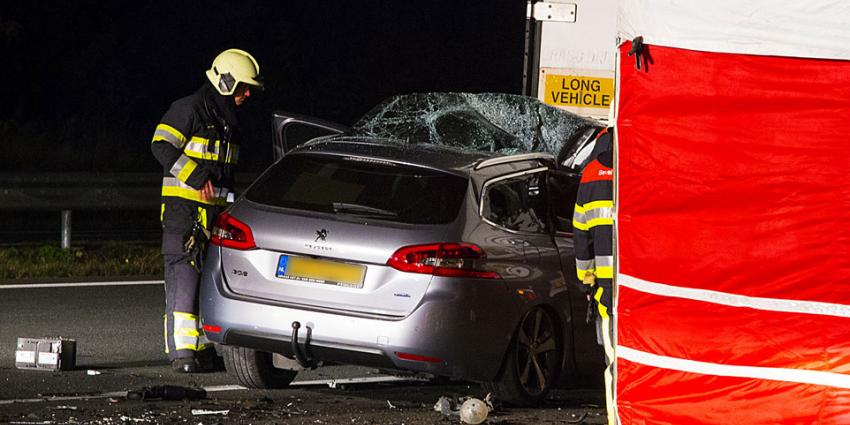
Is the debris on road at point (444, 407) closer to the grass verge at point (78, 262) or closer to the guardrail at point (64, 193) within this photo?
the grass verge at point (78, 262)

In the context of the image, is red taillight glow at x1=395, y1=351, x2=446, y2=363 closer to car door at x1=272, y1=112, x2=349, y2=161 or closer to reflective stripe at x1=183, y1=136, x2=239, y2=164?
car door at x1=272, y1=112, x2=349, y2=161

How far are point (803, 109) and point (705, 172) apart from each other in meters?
0.42

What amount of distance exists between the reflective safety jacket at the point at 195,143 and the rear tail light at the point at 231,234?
812 millimetres

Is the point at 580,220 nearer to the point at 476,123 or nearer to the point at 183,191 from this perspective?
the point at 476,123

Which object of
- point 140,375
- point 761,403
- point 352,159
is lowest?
point 140,375

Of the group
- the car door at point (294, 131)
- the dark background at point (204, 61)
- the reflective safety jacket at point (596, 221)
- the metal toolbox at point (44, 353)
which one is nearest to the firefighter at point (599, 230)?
the reflective safety jacket at point (596, 221)

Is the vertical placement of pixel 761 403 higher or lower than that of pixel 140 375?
higher

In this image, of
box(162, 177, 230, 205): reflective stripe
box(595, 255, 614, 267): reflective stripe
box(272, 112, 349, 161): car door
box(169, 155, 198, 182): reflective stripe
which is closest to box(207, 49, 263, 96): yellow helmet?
box(272, 112, 349, 161): car door

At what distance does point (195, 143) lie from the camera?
9562 mm

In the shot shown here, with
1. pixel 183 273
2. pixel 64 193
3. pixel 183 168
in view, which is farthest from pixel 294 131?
pixel 64 193

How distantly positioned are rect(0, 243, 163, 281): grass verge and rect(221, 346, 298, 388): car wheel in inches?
186

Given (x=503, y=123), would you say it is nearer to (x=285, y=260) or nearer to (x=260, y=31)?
(x=285, y=260)

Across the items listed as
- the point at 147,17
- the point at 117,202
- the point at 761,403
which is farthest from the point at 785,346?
the point at 147,17

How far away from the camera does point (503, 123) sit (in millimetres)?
10250
